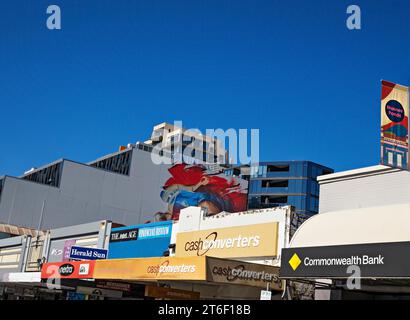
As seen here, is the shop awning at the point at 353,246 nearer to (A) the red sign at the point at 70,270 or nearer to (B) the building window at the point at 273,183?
(A) the red sign at the point at 70,270

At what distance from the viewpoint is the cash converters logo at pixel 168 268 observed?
60.9 ft

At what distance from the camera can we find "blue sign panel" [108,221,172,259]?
94.5ft

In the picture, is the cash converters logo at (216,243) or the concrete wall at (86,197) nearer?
the cash converters logo at (216,243)

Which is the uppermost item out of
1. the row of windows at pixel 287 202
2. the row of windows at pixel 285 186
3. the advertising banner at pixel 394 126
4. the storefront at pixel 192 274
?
the row of windows at pixel 285 186

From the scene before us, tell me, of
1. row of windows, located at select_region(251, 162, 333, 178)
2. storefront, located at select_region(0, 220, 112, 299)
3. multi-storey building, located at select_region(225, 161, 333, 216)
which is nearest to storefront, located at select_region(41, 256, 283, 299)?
storefront, located at select_region(0, 220, 112, 299)

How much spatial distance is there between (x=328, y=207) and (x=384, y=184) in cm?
244

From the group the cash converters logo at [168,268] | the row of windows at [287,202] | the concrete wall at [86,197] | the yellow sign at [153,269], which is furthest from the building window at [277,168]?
the cash converters logo at [168,268]

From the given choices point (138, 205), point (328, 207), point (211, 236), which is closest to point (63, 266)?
point (211, 236)

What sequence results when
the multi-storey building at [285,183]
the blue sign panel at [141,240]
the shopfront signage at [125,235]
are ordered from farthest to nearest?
the multi-storey building at [285,183]
the shopfront signage at [125,235]
the blue sign panel at [141,240]

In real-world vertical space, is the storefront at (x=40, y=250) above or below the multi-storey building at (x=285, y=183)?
below

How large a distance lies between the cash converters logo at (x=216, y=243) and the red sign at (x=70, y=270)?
4410 millimetres

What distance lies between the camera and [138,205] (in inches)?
2464
